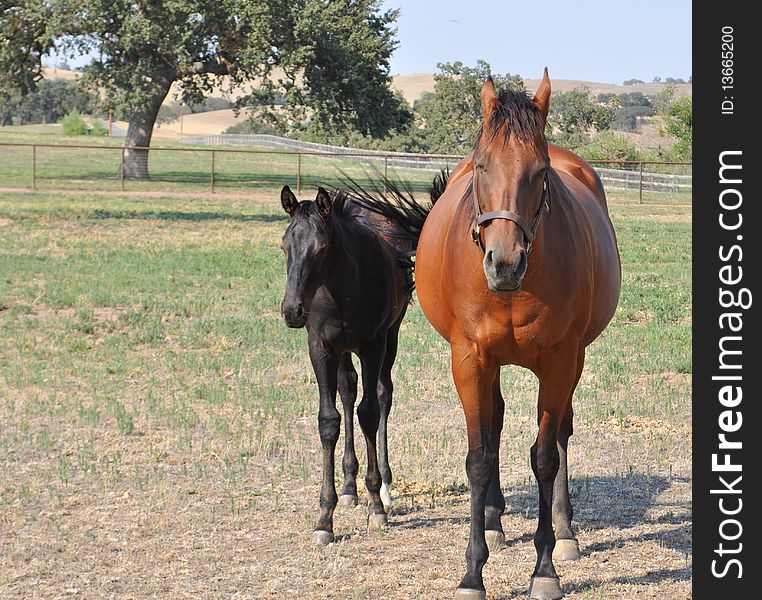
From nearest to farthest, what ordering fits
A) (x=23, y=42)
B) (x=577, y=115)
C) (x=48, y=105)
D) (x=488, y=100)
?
(x=488, y=100), (x=23, y=42), (x=577, y=115), (x=48, y=105)

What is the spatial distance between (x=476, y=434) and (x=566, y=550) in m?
1.04

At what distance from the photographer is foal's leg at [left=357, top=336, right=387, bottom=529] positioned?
6004 mm

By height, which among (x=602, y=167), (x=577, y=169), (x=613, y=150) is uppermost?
(x=613, y=150)

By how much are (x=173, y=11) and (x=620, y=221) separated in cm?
1544

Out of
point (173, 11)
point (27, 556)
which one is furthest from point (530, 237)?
point (173, 11)

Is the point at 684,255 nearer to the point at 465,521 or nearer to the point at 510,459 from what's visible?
the point at 510,459

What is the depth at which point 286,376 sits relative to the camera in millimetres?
9203

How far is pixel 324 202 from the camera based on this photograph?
18.4ft

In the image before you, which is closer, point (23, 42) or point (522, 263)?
point (522, 263)

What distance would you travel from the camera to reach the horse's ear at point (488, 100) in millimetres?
4211

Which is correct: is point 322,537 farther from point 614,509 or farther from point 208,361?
point 208,361

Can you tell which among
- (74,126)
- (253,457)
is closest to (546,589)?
(253,457)

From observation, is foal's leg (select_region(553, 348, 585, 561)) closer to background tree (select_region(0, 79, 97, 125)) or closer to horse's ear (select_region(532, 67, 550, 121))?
horse's ear (select_region(532, 67, 550, 121))
